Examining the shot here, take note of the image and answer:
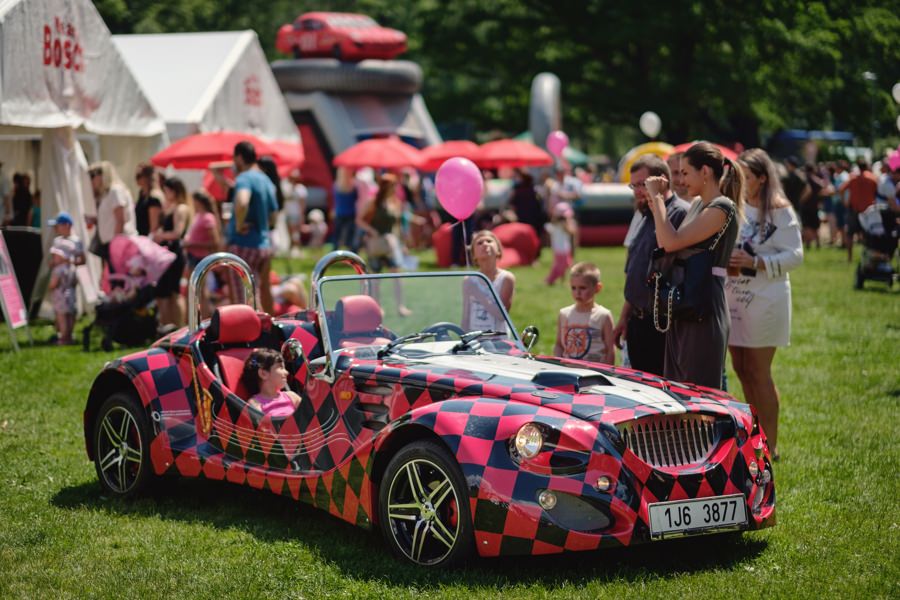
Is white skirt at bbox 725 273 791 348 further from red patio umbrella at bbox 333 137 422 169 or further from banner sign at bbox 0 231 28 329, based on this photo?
red patio umbrella at bbox 333 137 422 169

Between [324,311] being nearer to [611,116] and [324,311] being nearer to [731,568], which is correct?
[731,568]

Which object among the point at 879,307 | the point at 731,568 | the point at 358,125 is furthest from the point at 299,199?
the point at 731,568

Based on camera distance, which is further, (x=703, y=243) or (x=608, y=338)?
(x=608, y=338)

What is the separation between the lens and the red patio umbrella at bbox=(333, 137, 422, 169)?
22.3 metres

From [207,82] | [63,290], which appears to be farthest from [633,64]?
[63,290]

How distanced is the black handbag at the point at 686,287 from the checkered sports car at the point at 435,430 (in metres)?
0.63

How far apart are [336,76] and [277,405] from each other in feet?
77.7

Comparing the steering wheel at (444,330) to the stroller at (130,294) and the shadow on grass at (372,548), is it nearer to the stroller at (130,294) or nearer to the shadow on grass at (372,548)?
the shadow on grass at (372,548)

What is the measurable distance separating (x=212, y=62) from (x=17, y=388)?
10.4 m

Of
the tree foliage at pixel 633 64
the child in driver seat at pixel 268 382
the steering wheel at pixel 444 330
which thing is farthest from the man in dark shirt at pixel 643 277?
the tree foliage at pixel 633 64

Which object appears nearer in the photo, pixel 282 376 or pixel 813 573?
pixel 813 573

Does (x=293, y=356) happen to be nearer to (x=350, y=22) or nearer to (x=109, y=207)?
(x=109, y=207)

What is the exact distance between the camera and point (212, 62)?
19.4 m

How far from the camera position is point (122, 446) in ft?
22.5
